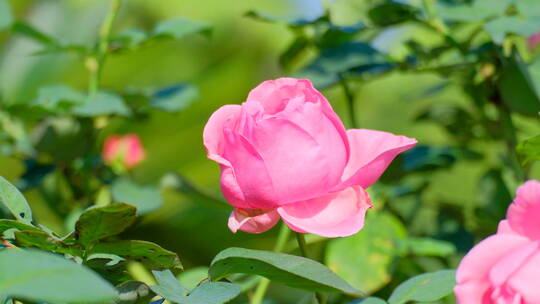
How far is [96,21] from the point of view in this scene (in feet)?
6.97

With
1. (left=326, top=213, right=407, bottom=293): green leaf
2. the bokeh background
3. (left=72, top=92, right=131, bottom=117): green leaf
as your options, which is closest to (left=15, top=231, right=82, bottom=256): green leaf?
(left=72, top=92, right=131, bottom=117): green leaf

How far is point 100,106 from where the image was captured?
794 mm

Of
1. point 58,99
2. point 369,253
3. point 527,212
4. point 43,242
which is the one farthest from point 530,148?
point 58,99

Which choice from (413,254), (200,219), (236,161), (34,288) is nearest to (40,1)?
(200,219)

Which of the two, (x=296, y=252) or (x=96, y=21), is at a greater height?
(x=96, y=21)

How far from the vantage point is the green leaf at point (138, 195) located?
82cm

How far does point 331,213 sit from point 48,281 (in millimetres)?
222

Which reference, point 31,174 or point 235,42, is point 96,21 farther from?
point 31,174

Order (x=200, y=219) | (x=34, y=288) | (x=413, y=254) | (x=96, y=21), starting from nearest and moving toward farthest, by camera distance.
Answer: (x=34, y=288) → (x=413, y=254) → (x=200, y=219) → (x=96, y=21)

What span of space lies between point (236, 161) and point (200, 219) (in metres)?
1.13

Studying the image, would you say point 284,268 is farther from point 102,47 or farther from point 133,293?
point 102,47

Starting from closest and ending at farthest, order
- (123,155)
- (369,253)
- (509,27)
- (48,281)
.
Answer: (48,281), (509,27), (369,253), (123,155)

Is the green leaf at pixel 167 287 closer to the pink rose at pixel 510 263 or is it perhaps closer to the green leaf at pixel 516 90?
the pink rose at pixel 510 263

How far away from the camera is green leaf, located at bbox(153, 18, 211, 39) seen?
0.85m
